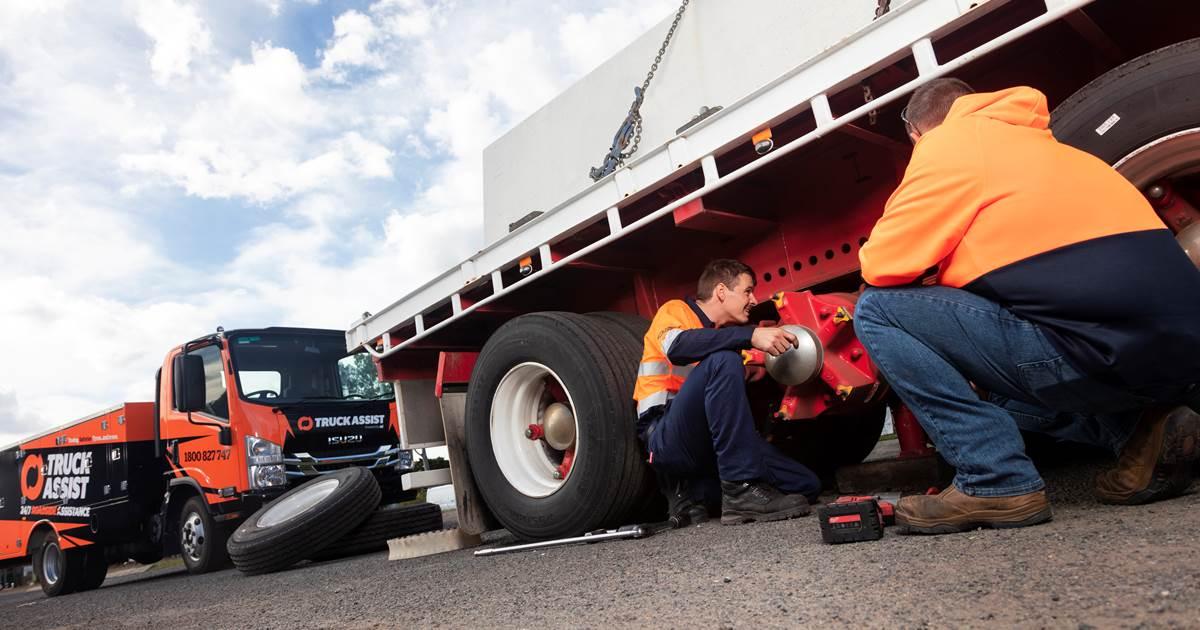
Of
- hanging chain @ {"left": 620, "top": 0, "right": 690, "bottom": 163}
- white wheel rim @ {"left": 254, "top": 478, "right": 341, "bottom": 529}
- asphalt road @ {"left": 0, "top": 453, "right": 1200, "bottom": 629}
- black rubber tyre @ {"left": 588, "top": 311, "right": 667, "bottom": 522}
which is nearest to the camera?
asphalt road @ {"left": 0, "top": 453, "right": 1200, "bottom": 629}

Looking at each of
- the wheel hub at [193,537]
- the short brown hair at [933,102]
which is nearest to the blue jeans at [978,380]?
the short brown hair at [933,102]

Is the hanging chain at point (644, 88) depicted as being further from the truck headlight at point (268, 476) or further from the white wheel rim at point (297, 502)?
the truck headlight at point (268, 476)

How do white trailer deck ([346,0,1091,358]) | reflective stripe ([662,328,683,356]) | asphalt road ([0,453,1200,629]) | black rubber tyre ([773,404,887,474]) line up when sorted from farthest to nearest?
black rubber tyre ([773,404,887,474]), reflective stripe ([662,328,683,356]), white trailer deck ([346,0,1091,358]), asphalt road ([0,453,1200,629])

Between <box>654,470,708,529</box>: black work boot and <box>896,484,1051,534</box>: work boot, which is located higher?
<box>654,470,708,529</box>: black work boot

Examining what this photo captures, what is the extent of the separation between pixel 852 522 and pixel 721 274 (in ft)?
4.15

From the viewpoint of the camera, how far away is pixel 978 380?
6.78 ft

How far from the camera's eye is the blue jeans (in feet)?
6.24

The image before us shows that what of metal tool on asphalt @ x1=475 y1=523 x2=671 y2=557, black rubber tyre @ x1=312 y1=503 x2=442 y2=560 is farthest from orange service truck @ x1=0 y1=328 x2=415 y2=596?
metal tool on asphalt @ x1=475 y1=523 x2=671 y2=557

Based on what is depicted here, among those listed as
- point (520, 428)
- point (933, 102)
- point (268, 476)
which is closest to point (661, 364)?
point (520, 428)

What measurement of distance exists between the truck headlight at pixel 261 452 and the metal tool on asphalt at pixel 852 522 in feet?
18.6

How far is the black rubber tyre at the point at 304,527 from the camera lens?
5141 mm

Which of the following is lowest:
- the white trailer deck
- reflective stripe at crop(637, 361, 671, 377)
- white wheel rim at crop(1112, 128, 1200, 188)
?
reflective stripe at crop(637, 361, 671, 377)

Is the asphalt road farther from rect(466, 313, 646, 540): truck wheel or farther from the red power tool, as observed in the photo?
rect(466, 313, 646, 540): truck wheel

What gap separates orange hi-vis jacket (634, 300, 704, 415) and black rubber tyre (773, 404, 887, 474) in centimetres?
68
